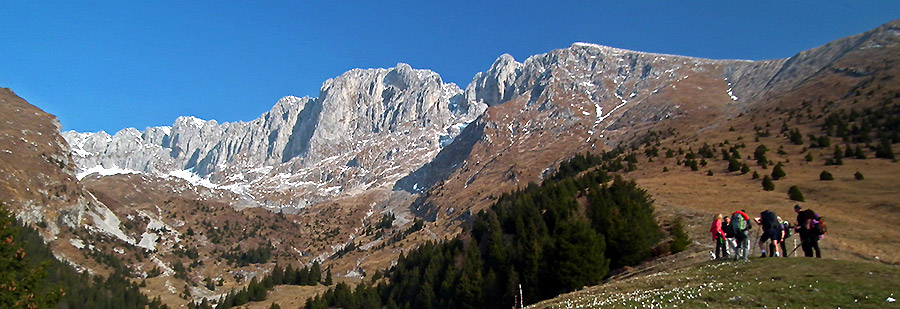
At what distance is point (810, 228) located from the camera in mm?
26406

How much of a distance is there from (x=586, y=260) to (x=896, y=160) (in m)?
64.0

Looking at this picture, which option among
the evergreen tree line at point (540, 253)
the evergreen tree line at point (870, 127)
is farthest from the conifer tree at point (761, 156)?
the evergreen tree line at point (540, 253)

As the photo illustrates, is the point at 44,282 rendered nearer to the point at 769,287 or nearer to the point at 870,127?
the point at 769,287

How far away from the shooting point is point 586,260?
147 ft

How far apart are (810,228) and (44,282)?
412 feet

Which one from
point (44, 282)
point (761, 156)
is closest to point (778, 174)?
point (761, 156)

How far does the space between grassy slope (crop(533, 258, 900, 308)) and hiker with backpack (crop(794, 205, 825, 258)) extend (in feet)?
10.8

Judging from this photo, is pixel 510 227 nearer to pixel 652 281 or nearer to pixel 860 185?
pixel 860 185

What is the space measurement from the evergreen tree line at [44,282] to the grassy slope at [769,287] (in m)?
33.1

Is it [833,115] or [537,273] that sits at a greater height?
[833,115]

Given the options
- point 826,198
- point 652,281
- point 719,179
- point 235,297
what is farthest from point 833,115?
point 235,297

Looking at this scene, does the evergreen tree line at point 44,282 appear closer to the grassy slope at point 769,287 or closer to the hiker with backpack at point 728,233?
the grassy slope at point 769,287

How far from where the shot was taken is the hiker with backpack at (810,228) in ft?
85.4

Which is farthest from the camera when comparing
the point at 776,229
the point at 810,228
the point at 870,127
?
the point at 870,127
